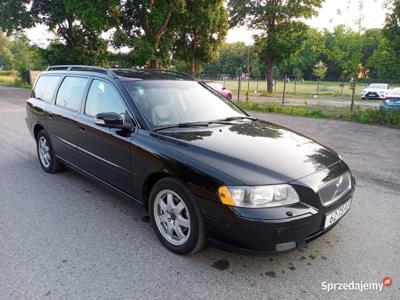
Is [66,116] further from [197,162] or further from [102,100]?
[197,162]

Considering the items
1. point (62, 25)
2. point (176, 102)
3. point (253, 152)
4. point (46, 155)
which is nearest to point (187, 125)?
point (176, 102)

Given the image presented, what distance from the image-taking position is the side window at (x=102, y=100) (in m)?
3.67

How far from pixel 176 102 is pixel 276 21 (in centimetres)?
2953

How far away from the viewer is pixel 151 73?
14.3 ft

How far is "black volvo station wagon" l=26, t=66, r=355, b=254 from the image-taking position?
2545 millimetres

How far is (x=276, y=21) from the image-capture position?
30000mm

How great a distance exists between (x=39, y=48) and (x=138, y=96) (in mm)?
24720

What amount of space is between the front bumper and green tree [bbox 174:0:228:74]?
1933 centimetres

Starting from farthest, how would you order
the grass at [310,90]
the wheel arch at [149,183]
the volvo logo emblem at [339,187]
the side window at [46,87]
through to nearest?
the grass at [310,90] → the side window at [46,87] → the wheel arch at [149,183] → the volvo logo emblem at [339,187]

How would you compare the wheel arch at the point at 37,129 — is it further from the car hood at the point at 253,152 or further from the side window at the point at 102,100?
the car hood at the point at 253,152

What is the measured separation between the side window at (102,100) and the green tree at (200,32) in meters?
17.4

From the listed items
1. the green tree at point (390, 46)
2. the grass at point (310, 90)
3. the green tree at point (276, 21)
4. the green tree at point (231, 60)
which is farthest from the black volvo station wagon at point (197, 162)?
the green tree at point (231, 60)

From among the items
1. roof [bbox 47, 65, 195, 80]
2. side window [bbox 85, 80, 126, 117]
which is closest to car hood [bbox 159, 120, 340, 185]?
side window [bbox 85, 80, 126, 117]

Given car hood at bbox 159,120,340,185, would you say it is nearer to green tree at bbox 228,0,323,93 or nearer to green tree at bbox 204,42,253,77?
green tree at bbox 228,0,323,93
